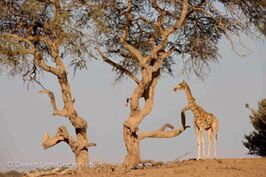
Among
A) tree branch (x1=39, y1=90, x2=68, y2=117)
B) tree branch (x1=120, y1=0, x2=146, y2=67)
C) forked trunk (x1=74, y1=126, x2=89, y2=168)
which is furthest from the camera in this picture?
forked trunk (x1=74, y1=126, x2=89, y2=168)

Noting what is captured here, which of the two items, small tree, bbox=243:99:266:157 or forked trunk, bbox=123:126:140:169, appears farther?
small tree, bbox=243:99:266:157

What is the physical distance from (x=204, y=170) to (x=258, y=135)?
55.2 ft

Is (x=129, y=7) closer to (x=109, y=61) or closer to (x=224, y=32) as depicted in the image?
(x=109, y=61)

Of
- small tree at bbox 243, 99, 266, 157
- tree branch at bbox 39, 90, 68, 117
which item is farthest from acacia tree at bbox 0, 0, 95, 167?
small tree at bbox 243, 99, 266, 157

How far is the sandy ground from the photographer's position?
515 inches

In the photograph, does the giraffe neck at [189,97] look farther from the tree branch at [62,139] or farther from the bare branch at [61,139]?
the bare branch at [61,139]

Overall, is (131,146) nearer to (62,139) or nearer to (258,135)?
(62,139)

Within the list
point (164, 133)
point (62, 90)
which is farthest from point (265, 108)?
point (62, 90)

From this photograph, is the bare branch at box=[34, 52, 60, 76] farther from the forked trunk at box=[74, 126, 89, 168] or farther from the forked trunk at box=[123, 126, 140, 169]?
the forked trunk at box=[123, 126, 140, 169]

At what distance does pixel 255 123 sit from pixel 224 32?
1179cm

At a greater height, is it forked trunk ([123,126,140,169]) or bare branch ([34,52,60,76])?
bare branch ([34,52,60,76])

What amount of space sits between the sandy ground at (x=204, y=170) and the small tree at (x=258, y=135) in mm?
13521

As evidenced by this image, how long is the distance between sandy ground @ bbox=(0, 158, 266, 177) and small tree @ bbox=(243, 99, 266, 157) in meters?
13.5

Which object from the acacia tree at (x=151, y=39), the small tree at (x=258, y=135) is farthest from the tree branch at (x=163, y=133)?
the small tree at (x=258, y=135)
